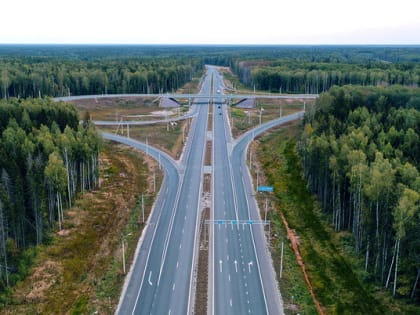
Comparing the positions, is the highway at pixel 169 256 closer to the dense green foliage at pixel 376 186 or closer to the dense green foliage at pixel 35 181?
the dense green foliage at pixel 35 181

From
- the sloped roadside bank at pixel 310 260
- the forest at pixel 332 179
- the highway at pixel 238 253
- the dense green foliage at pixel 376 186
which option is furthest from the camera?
the forest at pixel 332 179

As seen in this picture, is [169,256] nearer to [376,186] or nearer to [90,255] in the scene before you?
[90,255]

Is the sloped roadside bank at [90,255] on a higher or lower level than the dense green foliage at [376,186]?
lower

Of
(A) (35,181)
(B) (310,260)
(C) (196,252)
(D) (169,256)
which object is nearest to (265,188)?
(B) (310,260)

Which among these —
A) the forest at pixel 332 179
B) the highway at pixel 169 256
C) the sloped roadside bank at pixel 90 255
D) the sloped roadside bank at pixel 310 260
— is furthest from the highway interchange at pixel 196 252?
the forest at pixel 332 179

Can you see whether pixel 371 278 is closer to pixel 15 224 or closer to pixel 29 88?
pixel 15 224

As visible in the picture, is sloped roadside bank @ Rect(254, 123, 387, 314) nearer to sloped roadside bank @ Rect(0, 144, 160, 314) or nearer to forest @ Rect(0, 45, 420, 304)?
forest @ Rect(0, 45, 420, 304)

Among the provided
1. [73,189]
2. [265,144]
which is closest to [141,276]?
[73,189]

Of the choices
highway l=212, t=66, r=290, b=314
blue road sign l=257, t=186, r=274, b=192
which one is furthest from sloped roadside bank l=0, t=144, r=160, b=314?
blue road sign l=257, t=186, r=274, b=192
